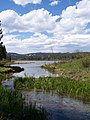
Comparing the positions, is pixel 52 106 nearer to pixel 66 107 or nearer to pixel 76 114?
pixel 66 107

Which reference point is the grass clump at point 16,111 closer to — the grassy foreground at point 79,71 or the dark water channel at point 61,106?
the dark water channel at point 61,106

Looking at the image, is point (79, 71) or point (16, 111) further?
point (79, 71)

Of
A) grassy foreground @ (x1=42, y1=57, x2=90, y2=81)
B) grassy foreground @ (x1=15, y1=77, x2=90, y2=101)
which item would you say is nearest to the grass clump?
grassy foreground @ (x1=15, y1=77, x2=90, y2=101)

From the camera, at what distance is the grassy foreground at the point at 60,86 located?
2917 cm

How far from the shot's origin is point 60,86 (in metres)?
32.8

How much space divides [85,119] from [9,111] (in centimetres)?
585

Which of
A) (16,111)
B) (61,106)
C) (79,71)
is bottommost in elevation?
(61,106)

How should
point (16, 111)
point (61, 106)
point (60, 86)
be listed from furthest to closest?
point (60, 86) → point (61, 106) → point (16, 111)

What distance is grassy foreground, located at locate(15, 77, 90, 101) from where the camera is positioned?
1148 inches

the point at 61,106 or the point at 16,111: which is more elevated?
the point at 16,111

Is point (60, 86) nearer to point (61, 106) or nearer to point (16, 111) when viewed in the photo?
point (61, 106)

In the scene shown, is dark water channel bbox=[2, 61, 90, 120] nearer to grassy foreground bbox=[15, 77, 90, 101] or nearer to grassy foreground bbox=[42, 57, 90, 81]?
grassy foreground bbox=[15, 77, 90, 101]

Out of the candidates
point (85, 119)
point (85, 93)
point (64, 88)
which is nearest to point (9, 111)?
point (85, 119)

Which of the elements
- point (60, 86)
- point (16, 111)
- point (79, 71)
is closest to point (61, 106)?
point (60, 86)
